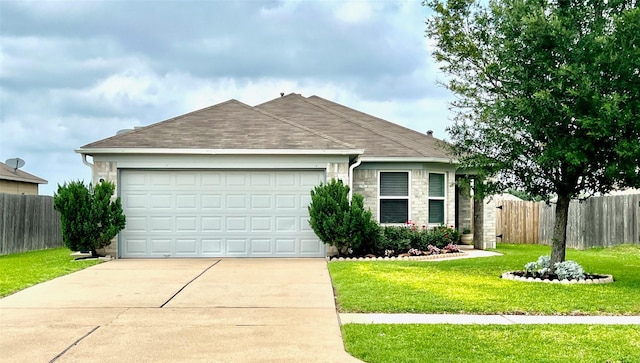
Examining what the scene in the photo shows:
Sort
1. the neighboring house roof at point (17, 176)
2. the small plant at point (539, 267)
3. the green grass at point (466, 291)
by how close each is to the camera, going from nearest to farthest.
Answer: the green grass at point (466, 291), the small plant at point (539, 267), the neighboring house roof at point (17, 176)

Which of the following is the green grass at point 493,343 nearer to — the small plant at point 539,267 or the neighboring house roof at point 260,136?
the small plant at point 539,267

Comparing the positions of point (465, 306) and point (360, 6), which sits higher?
point (360, 6)

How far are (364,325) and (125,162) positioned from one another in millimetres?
10561

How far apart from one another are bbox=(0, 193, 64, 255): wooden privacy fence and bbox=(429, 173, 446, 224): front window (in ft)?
41.0

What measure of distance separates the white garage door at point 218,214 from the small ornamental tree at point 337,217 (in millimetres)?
902

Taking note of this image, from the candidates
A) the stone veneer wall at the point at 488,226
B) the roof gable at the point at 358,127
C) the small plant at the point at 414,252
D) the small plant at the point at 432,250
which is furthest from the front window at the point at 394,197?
the stone veneer wall at the point at 488,226

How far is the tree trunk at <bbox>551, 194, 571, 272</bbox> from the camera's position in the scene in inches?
514

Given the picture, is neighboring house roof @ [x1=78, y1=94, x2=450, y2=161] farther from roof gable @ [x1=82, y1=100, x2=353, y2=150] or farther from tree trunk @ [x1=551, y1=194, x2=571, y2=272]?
tree trunk @ [x1=551, y1=194, x2=571, y2=272]

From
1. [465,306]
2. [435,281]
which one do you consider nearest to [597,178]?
[435,281]

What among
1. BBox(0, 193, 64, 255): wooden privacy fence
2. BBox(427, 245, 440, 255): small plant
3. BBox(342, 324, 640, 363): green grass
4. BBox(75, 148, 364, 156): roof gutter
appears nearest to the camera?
BBox(342, 324, 640, 363): green grass

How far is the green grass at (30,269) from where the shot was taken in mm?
11820

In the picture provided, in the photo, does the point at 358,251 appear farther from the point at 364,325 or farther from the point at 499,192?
the point at 364,325

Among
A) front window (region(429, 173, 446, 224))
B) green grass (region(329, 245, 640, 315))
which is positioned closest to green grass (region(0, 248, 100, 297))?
green grass (region(329, 245, 640, 315))

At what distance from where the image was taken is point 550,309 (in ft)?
30.3
